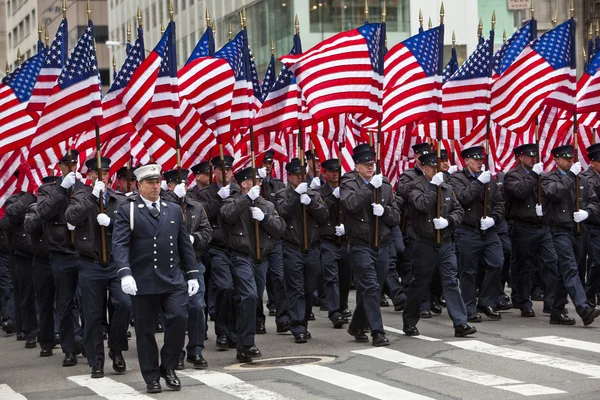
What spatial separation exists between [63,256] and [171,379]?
249 cm

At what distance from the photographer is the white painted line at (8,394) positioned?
1124cm

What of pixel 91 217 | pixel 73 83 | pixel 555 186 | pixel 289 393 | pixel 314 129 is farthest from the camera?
pixel 314 129

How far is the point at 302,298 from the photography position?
48.0 feet

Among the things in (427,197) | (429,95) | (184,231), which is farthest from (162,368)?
(429,95)

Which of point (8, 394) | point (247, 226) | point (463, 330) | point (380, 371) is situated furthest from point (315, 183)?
point (8, 394)

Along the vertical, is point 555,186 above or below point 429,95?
below

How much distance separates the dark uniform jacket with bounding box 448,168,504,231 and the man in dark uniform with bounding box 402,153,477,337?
119 cm

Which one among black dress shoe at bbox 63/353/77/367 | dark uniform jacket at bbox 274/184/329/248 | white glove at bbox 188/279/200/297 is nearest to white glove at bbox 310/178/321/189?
dark uniform jacket at bbox 274/184/329/248

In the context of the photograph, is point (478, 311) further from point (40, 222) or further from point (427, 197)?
point (40, 222)

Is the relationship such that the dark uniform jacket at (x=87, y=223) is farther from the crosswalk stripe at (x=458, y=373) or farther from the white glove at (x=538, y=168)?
the white glove at (x=538, y=168)

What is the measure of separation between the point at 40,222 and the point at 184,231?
2944 millimetres

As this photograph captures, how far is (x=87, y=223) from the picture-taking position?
41.6ft

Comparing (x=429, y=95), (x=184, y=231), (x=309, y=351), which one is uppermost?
(x=429, y=95)

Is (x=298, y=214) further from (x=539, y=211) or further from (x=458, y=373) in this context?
(x=458, y=373)
